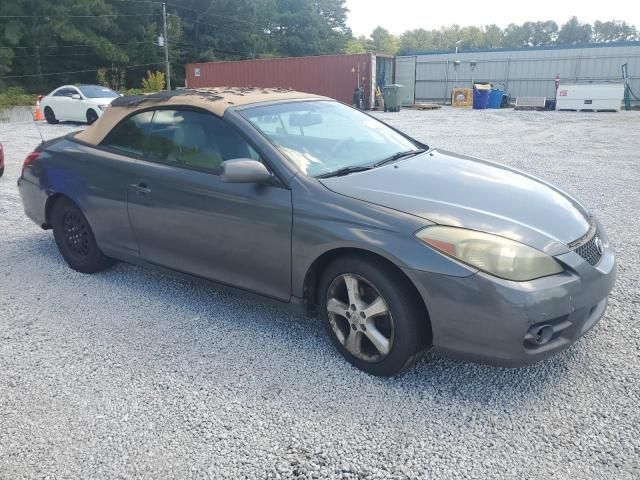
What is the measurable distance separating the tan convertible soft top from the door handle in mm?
608

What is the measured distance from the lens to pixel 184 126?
3680 mm

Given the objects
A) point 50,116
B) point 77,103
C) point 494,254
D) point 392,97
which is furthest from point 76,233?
point 392,97

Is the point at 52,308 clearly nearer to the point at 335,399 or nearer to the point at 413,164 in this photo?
the point at 335,399

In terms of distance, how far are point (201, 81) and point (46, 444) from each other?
3354cm

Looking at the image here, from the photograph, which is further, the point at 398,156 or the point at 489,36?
the point at 489,36

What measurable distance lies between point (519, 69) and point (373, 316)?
107 feet

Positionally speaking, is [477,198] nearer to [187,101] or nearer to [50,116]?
[187,101]

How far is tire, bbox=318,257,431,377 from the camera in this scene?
8.92 ft

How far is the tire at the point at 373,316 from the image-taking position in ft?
8.92

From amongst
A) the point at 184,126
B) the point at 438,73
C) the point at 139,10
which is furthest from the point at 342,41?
the point at 184,126

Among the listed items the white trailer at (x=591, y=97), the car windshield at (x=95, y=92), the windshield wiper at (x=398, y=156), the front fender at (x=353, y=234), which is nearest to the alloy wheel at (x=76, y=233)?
the front fender at (x=353, y=234)

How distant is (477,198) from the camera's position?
2986mm

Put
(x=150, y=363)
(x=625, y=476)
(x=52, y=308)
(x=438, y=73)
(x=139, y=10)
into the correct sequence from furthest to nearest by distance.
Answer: (x=139, y=10)
(x=438, y=73)
(x=52, y=308)
(x=150, y=363)
(x=625, y=476)

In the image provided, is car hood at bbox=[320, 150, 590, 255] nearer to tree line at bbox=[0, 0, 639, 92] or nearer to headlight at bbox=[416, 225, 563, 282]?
headlight at bbox=[416, 225, 563, 282]
